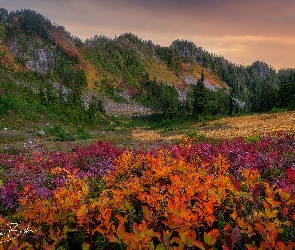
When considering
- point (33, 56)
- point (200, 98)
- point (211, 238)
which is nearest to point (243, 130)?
point (211, 238)

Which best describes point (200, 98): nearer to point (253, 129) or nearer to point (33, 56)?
point (253, 129)

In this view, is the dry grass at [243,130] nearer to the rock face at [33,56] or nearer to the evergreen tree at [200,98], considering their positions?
the evergreen tree at [200,98]

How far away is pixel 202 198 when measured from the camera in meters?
4.16

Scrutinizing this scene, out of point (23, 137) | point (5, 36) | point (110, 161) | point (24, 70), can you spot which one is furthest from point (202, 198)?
point (5, 36)

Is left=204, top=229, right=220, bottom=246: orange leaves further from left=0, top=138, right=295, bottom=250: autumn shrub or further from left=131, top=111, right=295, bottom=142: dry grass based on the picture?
left=131, top=111, right=295, bottom=142: dry grass

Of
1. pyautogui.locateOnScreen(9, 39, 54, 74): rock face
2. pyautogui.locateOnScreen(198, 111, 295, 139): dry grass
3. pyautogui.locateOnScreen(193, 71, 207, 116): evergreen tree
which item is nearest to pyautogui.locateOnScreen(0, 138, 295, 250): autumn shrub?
pyautogui.locateOnScreen(198, 111, 295, 139): dry grass

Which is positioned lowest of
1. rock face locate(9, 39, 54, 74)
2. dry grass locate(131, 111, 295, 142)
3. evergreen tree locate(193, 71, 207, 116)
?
dry grass locate(131, 111, 295, 142)

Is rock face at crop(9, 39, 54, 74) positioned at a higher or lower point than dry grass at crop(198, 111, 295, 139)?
higher

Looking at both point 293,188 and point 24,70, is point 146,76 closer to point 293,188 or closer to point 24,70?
point 24,70

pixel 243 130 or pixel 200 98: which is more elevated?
pixel 200 98

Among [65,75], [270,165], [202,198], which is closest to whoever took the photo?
[202,198]

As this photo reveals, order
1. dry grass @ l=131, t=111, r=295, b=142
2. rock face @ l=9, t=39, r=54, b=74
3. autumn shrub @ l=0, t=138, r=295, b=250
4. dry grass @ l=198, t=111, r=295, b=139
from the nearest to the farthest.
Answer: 1. autumn shrub @ l=0, t=138, r=295, b=250
2. dry grass @ l=198, t=111, r=295, b=139
3. dry grass @ l=131, t=111, r=295, b=142
4. rock face @ l=9, t=39, r=54, b=74

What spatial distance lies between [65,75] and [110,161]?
501 feet

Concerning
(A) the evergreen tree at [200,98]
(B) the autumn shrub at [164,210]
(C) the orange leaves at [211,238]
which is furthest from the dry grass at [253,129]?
(A) the evergreen tree at [200,98]
